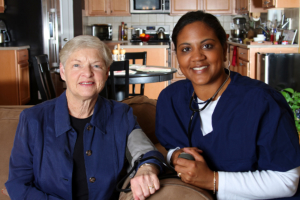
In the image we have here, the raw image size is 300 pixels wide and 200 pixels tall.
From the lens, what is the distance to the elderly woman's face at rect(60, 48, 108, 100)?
3.73 ft

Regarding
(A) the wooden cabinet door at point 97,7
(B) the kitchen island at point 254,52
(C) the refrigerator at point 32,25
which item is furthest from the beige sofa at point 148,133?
(A) the wooden cabinet door at point 97,7

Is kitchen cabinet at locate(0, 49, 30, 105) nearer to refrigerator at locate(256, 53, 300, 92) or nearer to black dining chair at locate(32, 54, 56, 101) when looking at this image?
black dining chair at locate(32, 54, 56, 101)

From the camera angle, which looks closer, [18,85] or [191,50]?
[191,50]

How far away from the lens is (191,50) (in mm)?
1106

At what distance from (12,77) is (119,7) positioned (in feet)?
10.2

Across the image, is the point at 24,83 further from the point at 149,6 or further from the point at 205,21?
the point at 205,21

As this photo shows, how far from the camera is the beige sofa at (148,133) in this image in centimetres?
89

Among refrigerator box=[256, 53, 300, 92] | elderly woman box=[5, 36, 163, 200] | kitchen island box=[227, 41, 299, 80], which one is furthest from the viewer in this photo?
kitchen island box=[227, 41, 299, 80]

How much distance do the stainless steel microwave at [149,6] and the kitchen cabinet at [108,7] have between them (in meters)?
0.16

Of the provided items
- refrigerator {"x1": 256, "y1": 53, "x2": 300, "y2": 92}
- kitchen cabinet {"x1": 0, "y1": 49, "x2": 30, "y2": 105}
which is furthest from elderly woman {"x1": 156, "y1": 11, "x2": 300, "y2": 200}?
kitchen cabinet {"x1": 0, "y1": 49, "x2": 30, "y2": 105}

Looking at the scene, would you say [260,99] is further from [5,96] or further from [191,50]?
[5,96]

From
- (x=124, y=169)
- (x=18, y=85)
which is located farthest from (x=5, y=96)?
(x=124, y=169)

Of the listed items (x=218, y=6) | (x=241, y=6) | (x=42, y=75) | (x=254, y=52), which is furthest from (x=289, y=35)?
(x=42, y=75)

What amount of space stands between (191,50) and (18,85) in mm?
4278
